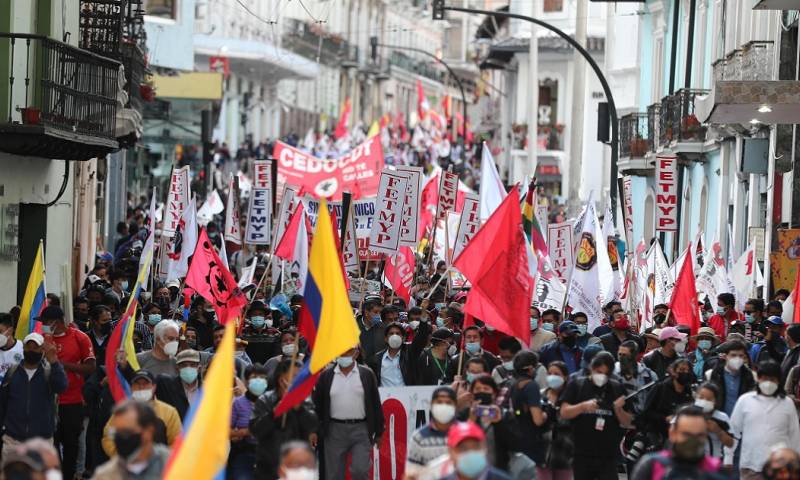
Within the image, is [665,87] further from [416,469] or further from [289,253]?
[416,469]

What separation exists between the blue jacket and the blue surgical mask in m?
3.33

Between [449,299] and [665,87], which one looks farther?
[665,87]

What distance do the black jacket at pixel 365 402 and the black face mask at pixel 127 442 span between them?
4753 mm

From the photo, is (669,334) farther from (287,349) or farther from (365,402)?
(287,349)

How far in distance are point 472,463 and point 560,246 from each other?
44.5 feet

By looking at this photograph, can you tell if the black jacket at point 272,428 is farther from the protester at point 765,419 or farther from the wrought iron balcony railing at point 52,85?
the wrought iron balcony railing at point 52,85

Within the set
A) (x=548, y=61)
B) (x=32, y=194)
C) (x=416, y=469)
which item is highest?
(x=548, y=61)

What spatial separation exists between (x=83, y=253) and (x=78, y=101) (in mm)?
8426

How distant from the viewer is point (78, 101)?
2131cm

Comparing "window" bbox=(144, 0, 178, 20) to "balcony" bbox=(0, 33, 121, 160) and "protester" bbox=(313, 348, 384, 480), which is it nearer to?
"balcony" bbox=(0, 33, 121, 160)

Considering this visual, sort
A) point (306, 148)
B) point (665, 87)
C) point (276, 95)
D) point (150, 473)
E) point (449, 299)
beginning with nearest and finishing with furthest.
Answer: point (150, 473) → point (449, 299) → point (665, 87) → point (306, 148) → point (276, 95)

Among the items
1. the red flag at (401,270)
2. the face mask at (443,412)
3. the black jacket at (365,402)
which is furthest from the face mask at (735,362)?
the red flag at (401,270)

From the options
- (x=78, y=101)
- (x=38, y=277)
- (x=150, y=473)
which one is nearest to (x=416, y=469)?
(x=150, y=473)

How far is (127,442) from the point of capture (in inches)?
A: 384
